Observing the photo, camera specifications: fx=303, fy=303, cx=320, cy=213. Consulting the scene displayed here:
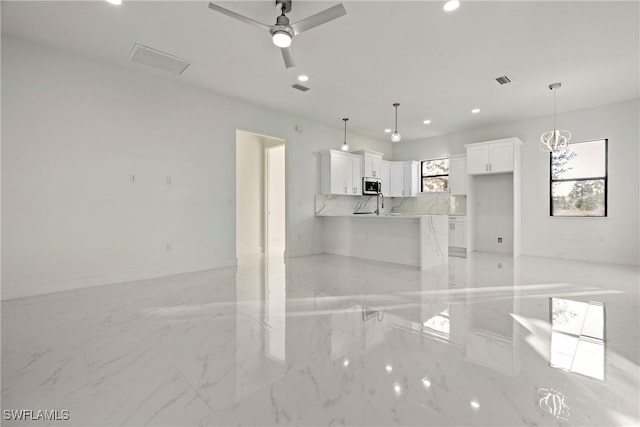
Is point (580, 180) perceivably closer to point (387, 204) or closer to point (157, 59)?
point (387, 204)

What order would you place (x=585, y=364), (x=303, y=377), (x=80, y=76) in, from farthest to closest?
(x=80, y=76) < (x=585, y=364) < (x=303, y=377)

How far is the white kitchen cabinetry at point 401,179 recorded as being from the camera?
8273 mm

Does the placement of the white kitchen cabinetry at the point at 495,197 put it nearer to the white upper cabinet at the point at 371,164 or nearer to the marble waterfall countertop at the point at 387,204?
the marble waterfall countertop at the point at 387,204

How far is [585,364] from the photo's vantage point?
1.97 meters

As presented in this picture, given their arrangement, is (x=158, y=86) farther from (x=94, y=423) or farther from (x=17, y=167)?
(x=94, y=423)

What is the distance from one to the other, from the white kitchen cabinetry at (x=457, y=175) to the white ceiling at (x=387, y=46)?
1.96 meters

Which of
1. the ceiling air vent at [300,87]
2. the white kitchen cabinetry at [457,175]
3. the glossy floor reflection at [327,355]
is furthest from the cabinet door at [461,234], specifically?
the ceiling air vent at [300,87]

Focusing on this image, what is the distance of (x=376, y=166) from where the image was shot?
7758mm

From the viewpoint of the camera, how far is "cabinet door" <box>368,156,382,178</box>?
25.0 ft

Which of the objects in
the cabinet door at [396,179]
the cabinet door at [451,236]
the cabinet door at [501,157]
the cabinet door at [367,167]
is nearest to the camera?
the cabinet door at [501,157]

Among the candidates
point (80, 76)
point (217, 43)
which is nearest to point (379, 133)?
point (217, 43)

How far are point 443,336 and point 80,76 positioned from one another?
16.8ft

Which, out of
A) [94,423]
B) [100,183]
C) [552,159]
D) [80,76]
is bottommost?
[94,423]

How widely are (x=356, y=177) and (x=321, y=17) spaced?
15.9 feet
